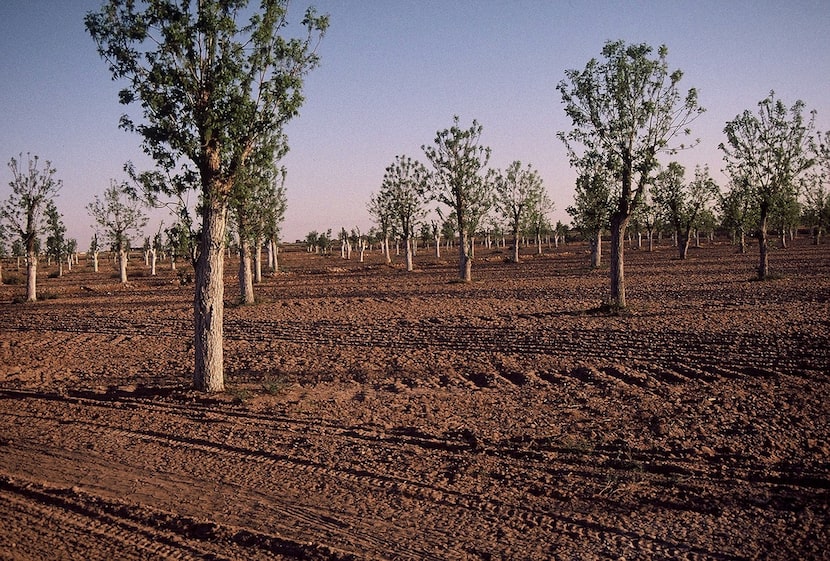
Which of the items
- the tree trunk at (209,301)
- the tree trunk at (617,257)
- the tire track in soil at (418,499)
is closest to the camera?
the tire track in soil at (418,499)

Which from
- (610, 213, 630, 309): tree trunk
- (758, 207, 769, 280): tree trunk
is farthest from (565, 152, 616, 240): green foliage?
(758, 207, 769, 280): tree trunk

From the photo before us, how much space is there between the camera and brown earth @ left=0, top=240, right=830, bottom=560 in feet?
17.2

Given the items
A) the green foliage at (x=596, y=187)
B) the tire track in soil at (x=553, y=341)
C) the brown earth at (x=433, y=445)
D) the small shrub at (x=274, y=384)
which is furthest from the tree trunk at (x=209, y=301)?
the green foliage at (x=596, y=187)

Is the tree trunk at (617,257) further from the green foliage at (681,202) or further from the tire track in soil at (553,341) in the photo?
the green foliage at (681,202)

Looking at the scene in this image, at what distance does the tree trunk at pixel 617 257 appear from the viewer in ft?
61.7

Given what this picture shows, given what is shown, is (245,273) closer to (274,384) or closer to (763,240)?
(274,384)

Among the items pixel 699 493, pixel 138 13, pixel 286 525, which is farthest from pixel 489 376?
pixel 138 13

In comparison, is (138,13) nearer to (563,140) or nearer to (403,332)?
(403,332)

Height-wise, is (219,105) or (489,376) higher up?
(219,105)

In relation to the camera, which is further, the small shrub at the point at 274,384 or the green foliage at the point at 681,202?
the green foliage at the point at 681,202

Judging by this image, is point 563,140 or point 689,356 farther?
point 563,140

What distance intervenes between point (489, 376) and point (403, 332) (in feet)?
18.6

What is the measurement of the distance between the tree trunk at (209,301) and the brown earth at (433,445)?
1.55ft

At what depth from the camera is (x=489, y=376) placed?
11375 mm
